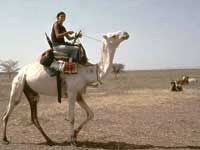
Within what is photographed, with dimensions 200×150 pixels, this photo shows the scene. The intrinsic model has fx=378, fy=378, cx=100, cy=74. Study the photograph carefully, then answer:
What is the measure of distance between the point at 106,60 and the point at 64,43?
1.11m

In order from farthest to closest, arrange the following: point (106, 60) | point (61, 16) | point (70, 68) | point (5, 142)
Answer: point (5, 142) → point (61, 16) → point (106, 60) → point (70, 68)

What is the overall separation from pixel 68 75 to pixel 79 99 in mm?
749

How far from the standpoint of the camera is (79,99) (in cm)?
920

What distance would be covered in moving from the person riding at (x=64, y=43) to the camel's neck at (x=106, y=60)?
43 centimetres

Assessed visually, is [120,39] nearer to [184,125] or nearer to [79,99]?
[79,99]

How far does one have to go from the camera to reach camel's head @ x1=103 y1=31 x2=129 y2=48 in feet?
27.9

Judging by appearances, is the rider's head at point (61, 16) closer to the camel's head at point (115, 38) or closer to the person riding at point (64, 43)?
the person riding at point (64, 43)

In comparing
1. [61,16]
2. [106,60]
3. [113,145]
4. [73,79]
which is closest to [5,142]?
[73,79]

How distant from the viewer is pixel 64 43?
9094 millimetres

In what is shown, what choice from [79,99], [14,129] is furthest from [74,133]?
[14,129]

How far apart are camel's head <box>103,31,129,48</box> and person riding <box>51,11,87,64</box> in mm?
637

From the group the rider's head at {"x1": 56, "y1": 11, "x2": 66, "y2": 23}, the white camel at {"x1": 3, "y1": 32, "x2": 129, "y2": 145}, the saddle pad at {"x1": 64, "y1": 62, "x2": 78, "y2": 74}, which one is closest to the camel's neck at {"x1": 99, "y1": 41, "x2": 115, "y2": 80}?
the white camel at {"x1": 3, "y1": 32, "x2": 129, "y2": 145}

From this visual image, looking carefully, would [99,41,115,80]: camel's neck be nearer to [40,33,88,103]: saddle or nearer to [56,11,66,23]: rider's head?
[40,33,88,103]: saddle

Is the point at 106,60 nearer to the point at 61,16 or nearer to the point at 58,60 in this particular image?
the point at 58,60
